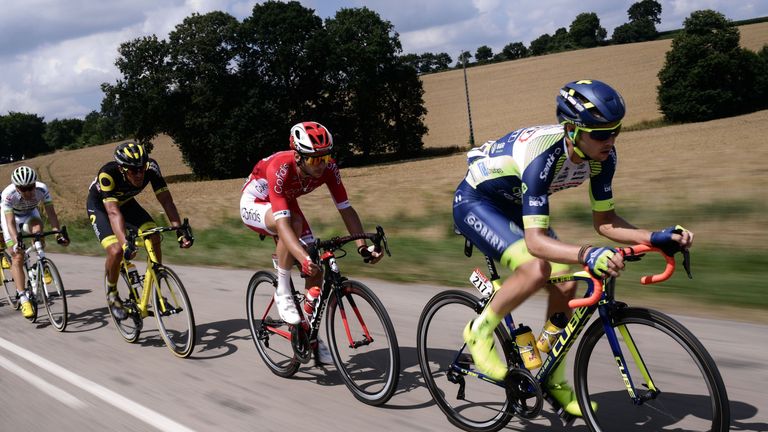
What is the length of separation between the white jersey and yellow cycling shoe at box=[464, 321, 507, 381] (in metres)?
6.92

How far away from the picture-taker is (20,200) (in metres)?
8.91

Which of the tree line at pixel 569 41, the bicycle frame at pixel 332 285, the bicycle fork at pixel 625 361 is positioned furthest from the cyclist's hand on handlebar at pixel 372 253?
the tree line at pixel 569 41

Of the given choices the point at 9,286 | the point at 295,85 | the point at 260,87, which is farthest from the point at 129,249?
the point at 295,85

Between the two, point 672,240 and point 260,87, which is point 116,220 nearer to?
point 672,240

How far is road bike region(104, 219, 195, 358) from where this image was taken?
244 inches

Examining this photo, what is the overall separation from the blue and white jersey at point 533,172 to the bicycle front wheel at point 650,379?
64 centimetres

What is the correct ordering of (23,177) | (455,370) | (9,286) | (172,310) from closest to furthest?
(455,370)
(172,310)
(23,177)
(9,286)

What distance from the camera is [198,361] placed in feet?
19.6

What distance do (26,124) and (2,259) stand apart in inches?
4979

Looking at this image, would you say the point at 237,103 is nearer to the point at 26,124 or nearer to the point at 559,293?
the point at 559,293

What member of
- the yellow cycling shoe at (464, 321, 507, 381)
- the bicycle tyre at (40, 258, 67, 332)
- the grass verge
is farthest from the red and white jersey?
the bicycle tyre at (40, 258, 67, 332)

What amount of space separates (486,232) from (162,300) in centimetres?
389

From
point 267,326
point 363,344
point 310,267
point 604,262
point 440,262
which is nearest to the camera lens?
point 604,262

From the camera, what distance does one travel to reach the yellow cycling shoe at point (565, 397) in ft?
11.2
